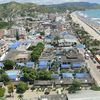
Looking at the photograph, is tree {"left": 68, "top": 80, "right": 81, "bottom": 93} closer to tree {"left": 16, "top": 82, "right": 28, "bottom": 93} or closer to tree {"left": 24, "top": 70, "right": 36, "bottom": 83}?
tree {"left": 16, "top": 82, "right": 28, "bottom": 93}

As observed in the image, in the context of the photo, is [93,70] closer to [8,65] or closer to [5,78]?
[8,65]

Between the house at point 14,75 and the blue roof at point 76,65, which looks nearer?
the house at point 14,75

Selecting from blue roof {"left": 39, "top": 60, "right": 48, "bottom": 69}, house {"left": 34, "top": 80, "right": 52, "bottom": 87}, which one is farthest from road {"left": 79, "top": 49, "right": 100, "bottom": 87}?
blue roof {"left": 39, "top": 60, "right": 48, "bottom": 69}

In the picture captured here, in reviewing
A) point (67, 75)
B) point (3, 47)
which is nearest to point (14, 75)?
point (67, 75)

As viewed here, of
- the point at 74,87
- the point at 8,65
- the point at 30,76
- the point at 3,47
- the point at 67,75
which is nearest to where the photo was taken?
the point at 74,87

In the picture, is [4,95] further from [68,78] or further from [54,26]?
[54,26]

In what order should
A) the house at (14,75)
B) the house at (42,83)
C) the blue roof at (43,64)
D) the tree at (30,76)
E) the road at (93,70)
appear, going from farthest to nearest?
1. the blue roof at (43,64)
2. the road at (93,70)
3. the house at (14,75)
4. the tree at (30,76)
5. the house at (42,83)

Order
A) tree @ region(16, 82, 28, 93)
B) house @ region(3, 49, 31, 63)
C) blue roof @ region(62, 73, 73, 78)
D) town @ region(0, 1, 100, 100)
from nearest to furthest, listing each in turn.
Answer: town @ region(0, 1, 100, 100) → tree @ region(16, 82, 28, 93) → blue roof @ region(62, 73, 73, 78) → house @ region(3, 49, 31, 63)

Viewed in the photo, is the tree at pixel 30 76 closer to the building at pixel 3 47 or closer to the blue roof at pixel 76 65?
the blue roof at pixel 76 65

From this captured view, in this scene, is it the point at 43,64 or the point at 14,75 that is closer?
the point at 14,75

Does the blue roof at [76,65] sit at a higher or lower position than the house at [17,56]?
higher

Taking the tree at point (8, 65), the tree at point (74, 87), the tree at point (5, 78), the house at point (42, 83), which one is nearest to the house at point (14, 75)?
the tree at point (5, 78)
